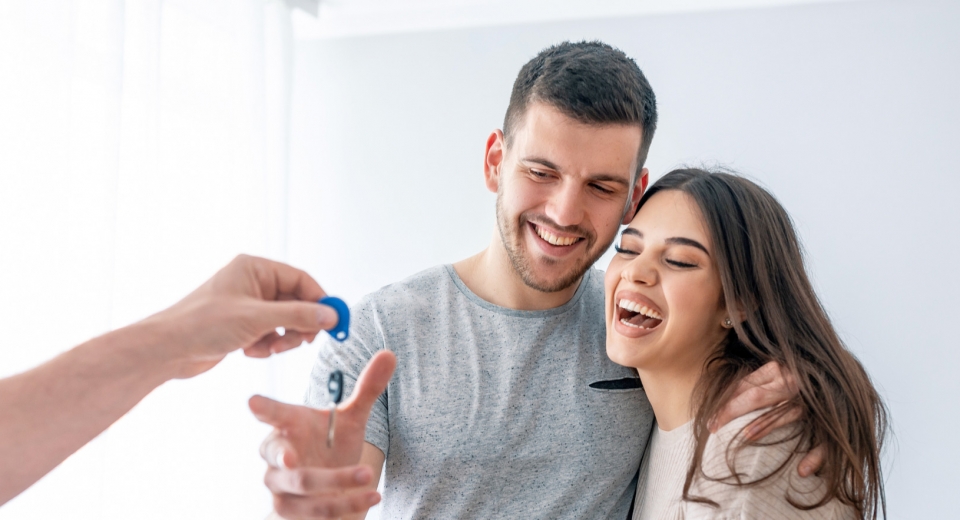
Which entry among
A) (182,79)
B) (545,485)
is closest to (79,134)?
(182,79)

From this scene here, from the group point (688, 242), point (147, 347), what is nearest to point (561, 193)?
point (688, 242)

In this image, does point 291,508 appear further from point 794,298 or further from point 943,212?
point 943,212

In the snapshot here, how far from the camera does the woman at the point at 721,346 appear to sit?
56.6 inches

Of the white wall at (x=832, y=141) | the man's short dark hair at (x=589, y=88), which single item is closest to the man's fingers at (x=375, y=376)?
the man's short dark hair at (x=589, y=88)

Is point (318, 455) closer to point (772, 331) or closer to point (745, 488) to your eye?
point (745, 488)

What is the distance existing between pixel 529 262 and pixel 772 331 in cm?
56

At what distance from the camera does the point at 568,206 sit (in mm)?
1663

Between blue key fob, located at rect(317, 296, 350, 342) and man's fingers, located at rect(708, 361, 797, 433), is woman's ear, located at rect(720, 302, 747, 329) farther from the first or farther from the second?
blue key fob, located at rect(317, 296, 350, 342)

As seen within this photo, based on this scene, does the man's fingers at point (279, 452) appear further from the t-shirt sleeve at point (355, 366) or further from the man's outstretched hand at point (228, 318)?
the t-shirt sleeve at point (355, 366)

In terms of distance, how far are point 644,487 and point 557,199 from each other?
2.28 feet

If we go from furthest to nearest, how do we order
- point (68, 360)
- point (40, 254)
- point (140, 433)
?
point (140, 433) < point (40, 254) < point (68, 360)

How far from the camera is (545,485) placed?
1.63m

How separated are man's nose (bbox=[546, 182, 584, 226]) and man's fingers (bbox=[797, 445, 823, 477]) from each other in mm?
669

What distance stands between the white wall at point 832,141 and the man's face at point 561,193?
1.45 metres
